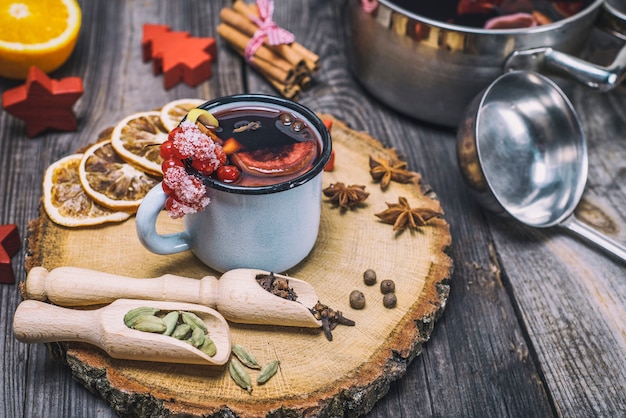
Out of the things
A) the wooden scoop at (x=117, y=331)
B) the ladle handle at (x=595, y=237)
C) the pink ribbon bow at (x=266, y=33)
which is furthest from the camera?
the pink ribbon bow at (x=266, y=33)

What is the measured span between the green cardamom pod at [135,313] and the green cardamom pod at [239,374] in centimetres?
19

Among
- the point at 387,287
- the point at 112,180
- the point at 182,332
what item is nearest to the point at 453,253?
the point at 387,287

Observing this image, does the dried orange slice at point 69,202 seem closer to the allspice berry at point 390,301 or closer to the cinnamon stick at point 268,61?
the allspice berry at point 390,301

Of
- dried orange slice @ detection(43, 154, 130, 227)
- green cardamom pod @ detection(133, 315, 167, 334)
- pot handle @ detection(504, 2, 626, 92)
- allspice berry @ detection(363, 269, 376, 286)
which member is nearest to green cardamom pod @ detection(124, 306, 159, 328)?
green cardamom pod @ detection(133, 315, 167, 334)

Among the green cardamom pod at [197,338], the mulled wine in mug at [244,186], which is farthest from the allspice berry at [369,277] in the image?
the green cardamom pod at [197,338]

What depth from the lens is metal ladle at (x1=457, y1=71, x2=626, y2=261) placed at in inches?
73.3

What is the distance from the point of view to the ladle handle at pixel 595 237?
70.8 inches

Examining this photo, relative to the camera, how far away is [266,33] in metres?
2.29

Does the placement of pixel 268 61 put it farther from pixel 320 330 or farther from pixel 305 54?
pixel 320 330

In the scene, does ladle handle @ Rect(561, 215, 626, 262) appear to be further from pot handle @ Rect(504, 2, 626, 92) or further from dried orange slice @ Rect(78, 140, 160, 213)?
dried orange slice @ Rect(78, 140, 160, 213)

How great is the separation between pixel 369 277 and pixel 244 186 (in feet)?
1.30

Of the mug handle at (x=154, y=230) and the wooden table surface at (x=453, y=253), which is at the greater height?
the mug handle at (x=154, y=230)

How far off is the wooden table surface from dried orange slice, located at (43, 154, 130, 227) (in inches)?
7.2

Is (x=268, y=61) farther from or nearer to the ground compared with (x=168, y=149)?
nearer to the ground
